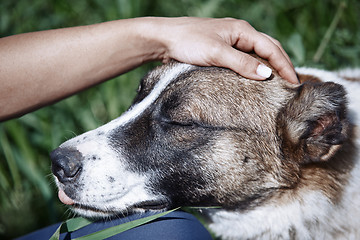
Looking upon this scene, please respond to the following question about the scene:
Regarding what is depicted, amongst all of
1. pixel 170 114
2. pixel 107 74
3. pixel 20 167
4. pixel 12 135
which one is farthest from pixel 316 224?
pixel 12 135

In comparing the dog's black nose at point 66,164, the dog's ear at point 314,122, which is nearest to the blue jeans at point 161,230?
the dog's black nose at point 66,164

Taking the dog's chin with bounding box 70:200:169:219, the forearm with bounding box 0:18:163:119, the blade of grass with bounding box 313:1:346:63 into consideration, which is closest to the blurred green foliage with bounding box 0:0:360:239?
the blade of grass with bounding box 313:1:346:63

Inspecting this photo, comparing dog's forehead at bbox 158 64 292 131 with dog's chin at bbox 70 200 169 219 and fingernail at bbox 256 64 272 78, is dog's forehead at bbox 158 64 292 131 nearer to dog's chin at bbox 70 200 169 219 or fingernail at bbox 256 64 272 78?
fingernail at bbox 256 64 272 78

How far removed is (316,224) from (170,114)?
977mm

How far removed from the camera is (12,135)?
349 cm

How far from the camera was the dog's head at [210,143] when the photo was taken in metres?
1.99

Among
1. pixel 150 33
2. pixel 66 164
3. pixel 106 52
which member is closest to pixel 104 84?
pixel 106 52

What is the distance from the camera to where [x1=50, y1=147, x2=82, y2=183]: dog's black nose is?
76.1 inches

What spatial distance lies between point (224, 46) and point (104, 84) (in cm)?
204

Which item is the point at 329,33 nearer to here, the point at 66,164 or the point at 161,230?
the point at 161,230

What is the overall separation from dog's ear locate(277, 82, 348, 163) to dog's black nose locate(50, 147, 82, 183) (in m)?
1.08

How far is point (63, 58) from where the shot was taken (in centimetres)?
232

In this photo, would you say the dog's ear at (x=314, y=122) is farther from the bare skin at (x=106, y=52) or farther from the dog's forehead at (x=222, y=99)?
the bare skin at (x=106, y=52)

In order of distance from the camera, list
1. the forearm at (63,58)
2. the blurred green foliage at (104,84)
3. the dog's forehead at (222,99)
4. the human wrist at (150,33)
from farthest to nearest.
A: the blurred green foliage at (104,84), the human wrist at (150,33), the forearm at (63,58), the dog's forehead at (222,99)
